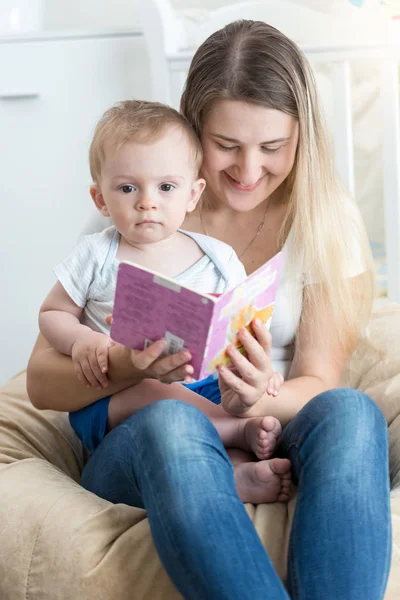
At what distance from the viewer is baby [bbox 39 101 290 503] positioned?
122cm

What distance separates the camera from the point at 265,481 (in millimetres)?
1163

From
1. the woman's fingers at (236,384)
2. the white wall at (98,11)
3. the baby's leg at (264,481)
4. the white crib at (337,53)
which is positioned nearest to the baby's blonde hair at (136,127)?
the woman's fingers at (236,384)

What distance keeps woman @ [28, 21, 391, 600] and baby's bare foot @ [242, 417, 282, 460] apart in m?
0.02

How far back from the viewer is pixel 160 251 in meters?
1.31

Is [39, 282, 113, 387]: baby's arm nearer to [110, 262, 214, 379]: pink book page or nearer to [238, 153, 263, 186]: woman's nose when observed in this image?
[110, 262, 214, 379]: pink book page

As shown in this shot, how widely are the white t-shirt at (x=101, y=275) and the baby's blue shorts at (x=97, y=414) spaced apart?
0.12 m

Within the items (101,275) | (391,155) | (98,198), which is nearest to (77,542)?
(101,275)

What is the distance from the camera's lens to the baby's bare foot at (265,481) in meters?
1.16

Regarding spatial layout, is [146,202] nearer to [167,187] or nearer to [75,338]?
[167,187]

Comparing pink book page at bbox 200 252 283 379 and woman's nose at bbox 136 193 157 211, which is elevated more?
woman's nose at bbox 136 193 157 211

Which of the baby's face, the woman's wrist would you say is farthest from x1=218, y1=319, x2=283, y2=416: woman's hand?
the baby's face

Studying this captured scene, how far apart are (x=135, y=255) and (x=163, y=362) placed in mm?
283

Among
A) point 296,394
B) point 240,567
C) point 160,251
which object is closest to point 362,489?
point 240,567

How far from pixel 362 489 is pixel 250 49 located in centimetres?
69
